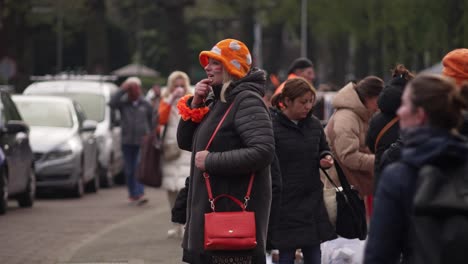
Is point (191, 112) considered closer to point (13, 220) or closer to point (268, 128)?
point (268, 128)

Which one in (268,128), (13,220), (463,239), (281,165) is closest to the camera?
(463,239)

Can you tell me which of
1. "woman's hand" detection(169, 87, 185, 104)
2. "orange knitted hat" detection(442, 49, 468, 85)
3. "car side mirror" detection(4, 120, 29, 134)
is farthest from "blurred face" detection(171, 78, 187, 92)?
"orange knitted hat" detection(442, 49, 468, 85)

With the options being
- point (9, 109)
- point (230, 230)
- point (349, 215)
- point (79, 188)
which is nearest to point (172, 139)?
point (9, 109)

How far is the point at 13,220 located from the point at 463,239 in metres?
12.3

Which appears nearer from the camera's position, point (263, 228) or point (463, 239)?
point (463, 239)

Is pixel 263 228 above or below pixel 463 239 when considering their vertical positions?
below

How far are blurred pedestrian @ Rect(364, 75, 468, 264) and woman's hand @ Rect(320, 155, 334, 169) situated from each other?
4094 mm

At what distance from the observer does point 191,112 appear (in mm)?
7785

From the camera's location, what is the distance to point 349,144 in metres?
10.9

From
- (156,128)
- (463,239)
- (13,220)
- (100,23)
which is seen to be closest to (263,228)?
(463,239)

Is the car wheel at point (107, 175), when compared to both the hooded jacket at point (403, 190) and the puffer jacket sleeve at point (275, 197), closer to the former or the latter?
the puffer jacket sleeve at point (275, 197)

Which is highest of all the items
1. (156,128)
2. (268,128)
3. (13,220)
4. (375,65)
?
(268,128)

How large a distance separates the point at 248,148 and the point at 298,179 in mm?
2136

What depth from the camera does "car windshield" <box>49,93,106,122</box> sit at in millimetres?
24641
